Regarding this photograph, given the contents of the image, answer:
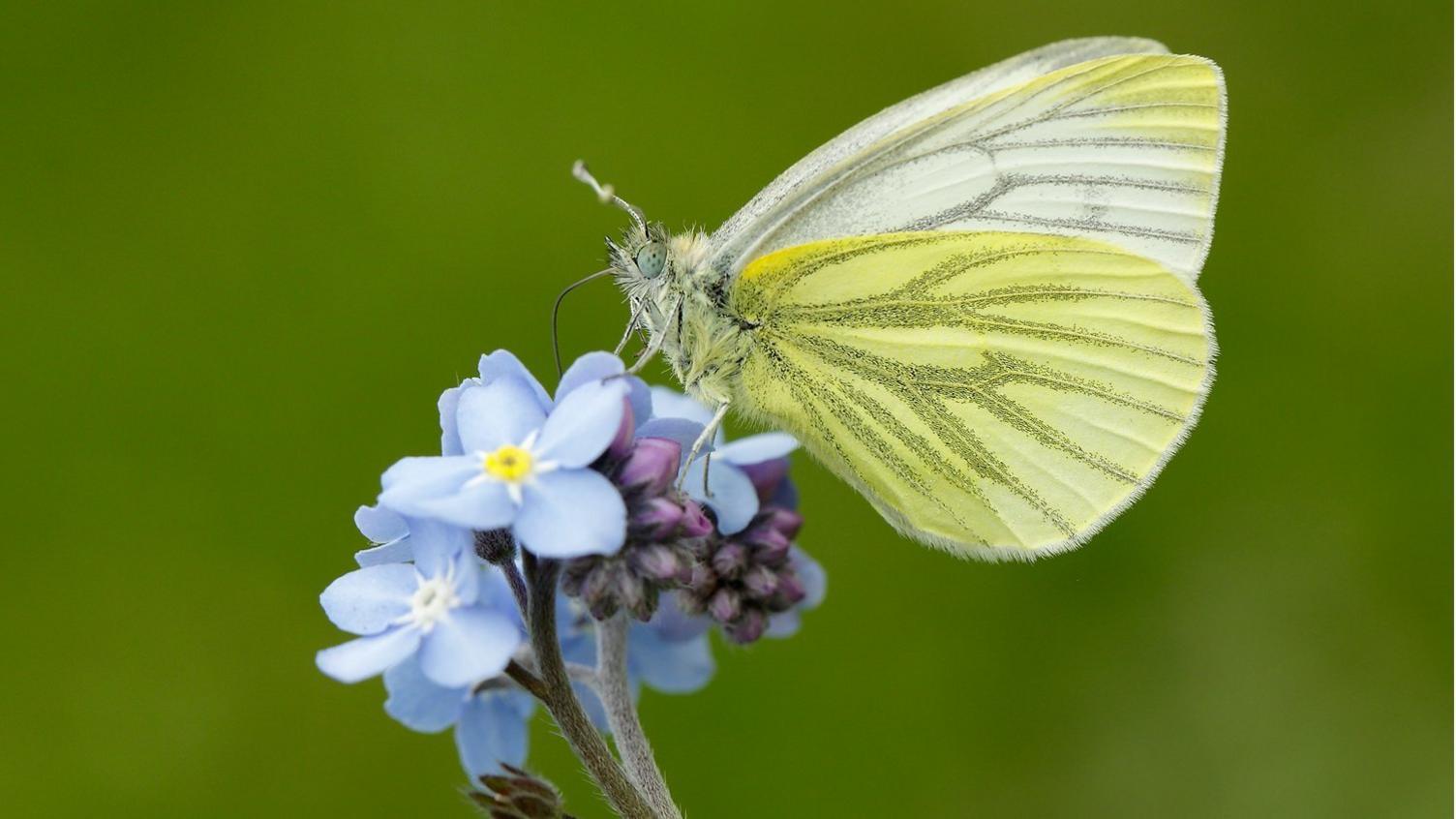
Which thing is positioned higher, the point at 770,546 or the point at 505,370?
the point at 505,370

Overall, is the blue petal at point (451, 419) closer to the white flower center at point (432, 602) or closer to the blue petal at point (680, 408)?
the white flower center at point (432, 602)

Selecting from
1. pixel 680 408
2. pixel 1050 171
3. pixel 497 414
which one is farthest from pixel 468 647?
pixel 1050 171

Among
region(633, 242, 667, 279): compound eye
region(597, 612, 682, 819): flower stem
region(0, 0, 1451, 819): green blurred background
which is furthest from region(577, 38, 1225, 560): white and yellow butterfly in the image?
region(0, 0, 1451, 819): green blurred background

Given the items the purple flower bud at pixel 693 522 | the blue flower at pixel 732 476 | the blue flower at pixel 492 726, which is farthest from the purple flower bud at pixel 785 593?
the blue flower at pixel 492 726

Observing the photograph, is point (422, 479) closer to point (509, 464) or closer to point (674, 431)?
point (509, 464)

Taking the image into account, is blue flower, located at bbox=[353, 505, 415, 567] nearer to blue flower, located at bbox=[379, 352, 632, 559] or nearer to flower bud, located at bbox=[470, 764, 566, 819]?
blue flower, located at bbox=[379, 352, 632, 559]
